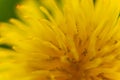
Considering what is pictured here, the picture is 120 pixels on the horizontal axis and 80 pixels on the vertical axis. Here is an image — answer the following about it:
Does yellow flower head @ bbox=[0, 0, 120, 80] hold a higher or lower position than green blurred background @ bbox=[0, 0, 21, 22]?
lower

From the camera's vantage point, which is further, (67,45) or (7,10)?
(7,10)

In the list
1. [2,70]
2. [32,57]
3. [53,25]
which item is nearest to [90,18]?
[53,25]

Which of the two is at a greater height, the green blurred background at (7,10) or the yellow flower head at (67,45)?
the green blurred background at (7,10)

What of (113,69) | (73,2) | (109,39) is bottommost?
(113,69)

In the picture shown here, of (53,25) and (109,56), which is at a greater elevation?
(53,25)

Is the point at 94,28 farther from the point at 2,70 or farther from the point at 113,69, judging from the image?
the point at 2,70

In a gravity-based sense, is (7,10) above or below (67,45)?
above

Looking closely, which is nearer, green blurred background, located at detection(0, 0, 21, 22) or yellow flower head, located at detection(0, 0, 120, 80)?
yellow flower head, located at detection(0, 0, 120, 80)

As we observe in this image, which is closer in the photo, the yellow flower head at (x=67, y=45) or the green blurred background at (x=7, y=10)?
the yellow flower head at (x=67, y=45)
